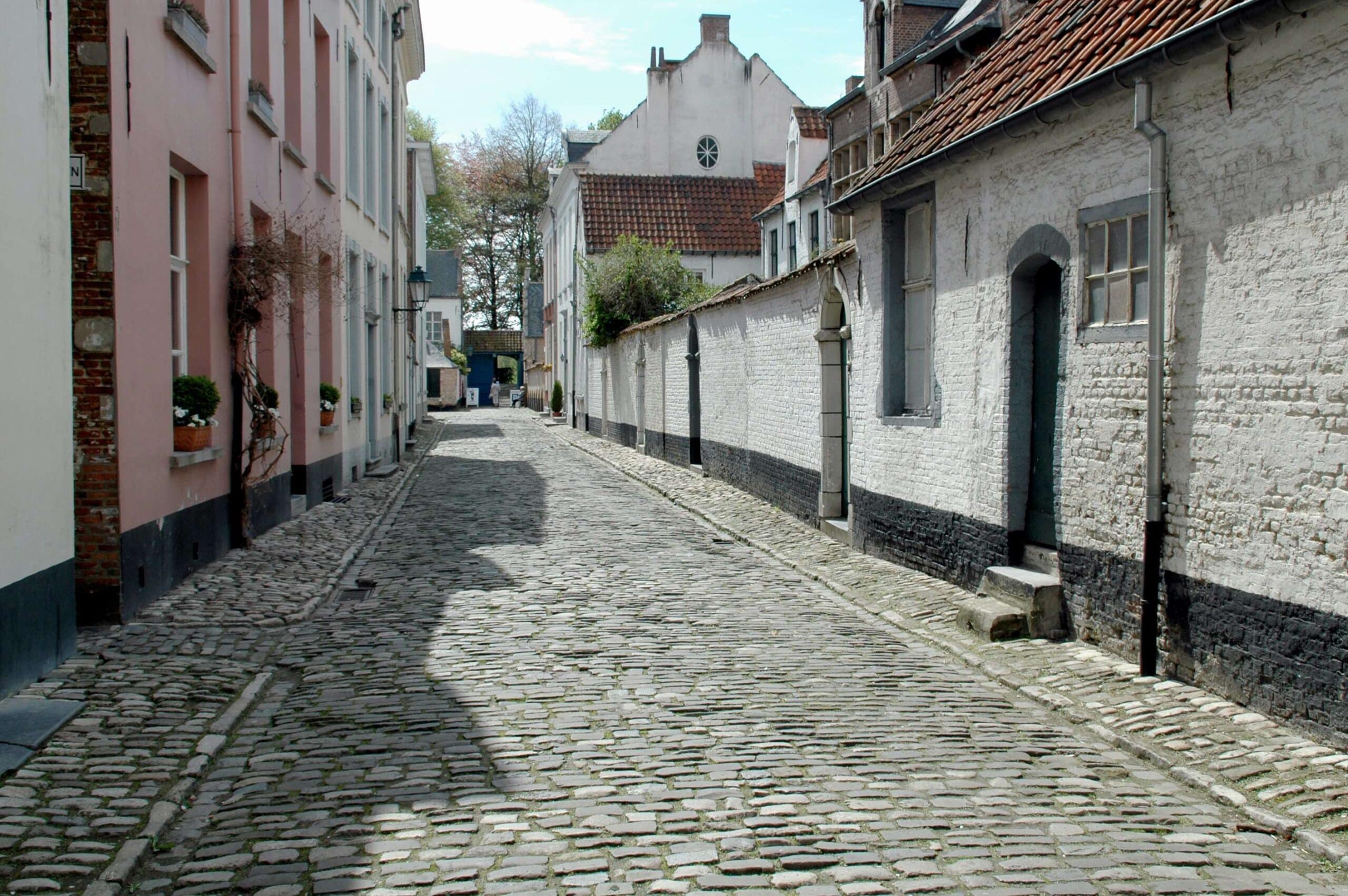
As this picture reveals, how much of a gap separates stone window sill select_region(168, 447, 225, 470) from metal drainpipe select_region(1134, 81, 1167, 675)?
6.80m

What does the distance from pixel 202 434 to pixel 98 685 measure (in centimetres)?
357

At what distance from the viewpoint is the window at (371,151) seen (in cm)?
2197

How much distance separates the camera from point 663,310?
30875 millimetres

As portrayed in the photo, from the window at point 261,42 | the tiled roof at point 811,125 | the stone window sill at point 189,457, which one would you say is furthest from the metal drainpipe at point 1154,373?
the tiled roof at point 811,125

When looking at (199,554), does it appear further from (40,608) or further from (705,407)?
(705,407)

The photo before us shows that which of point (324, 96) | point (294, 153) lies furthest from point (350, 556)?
point (324, 96)

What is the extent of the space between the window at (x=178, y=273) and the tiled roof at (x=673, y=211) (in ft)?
85.8

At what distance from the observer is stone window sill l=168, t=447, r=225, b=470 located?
934 cm

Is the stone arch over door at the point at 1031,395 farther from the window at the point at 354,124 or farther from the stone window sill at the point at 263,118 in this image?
the window at the point at 354,124

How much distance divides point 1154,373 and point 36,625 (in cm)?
593

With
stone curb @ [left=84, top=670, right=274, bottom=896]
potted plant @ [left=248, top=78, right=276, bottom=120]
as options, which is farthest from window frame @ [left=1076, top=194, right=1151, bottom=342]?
potted plant @ [left=248, top=78, right=276, bottom=120]

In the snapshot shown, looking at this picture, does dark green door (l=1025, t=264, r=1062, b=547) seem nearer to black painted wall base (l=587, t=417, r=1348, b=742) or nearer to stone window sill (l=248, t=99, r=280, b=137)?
black painted wall base (l=587, t=417, r=1348, b=742)

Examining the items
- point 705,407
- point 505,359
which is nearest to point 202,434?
point 705,407

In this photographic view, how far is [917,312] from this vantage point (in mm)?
10758
